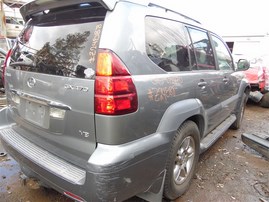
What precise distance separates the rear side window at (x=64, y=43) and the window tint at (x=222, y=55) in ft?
7.71

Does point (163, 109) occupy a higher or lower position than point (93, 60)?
lower

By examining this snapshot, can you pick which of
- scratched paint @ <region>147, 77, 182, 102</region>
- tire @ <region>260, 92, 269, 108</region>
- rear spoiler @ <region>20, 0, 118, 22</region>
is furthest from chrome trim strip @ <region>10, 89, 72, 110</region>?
tire @ <region>260, 92, 269, 108</region>

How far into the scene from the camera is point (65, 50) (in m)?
1.97

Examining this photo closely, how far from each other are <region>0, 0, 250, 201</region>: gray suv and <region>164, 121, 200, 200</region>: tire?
0.04 ft

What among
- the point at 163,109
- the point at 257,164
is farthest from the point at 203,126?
the point at 257,164

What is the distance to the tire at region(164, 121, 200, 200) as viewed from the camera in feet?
7.80

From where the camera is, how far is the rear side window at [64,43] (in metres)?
1.82

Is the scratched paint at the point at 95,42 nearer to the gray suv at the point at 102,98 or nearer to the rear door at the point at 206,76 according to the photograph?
the gray suv at the point at 102,98

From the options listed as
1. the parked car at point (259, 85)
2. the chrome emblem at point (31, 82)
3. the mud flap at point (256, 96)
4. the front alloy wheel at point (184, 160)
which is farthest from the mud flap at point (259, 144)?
the parked car at point (259, 85)

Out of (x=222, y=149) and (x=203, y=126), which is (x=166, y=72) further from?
(x=222, y=149)

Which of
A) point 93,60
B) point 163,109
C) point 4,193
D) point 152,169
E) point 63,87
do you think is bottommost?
point 4,193

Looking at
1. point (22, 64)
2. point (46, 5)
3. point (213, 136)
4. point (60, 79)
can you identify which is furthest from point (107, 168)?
point (213, 136)

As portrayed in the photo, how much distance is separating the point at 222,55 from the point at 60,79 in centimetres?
300

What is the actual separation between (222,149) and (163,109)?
2589 millimetres
